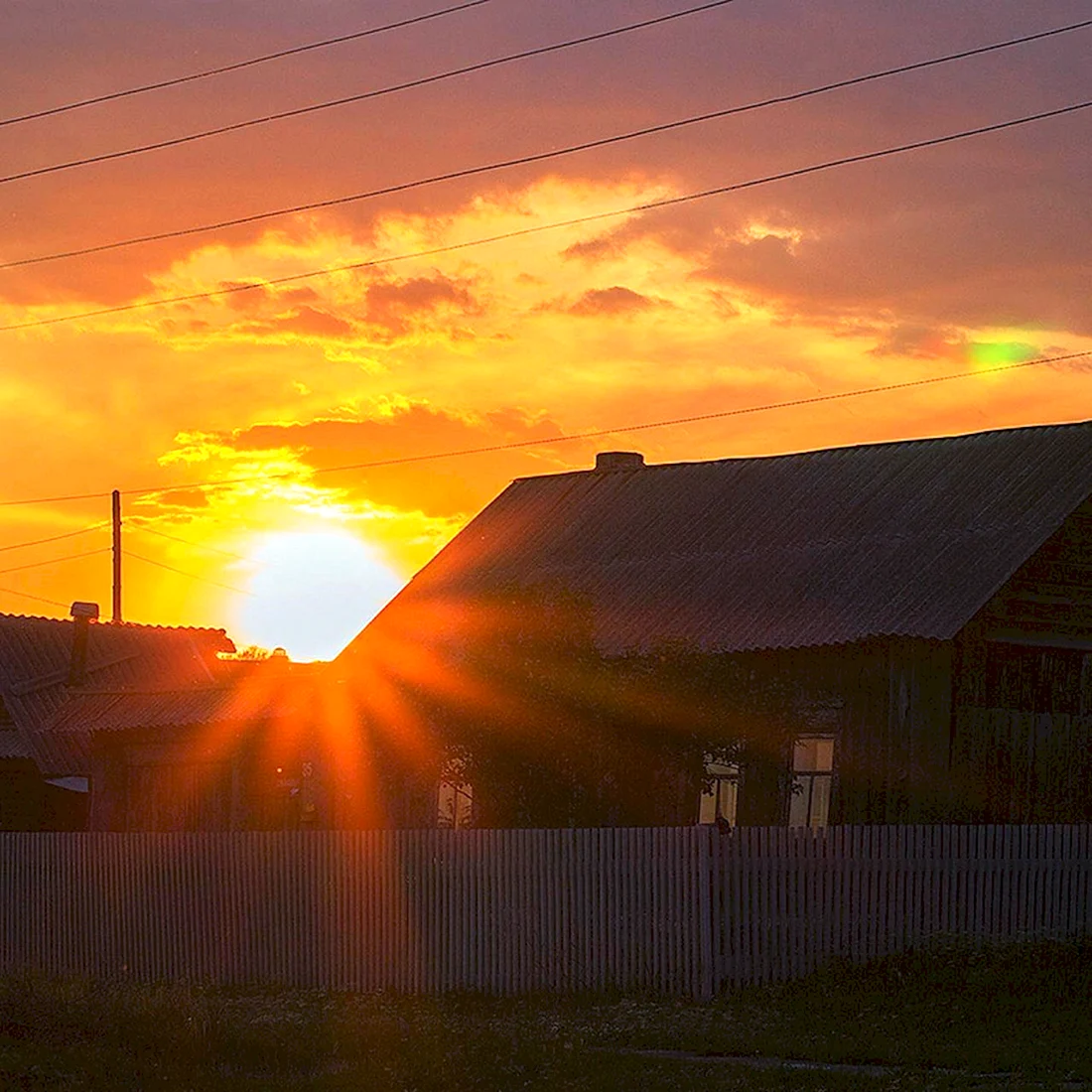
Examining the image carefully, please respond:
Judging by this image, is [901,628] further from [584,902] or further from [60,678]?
[60,678]

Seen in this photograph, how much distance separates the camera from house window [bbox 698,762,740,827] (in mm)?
31984

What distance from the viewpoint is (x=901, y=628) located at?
98.0 feet

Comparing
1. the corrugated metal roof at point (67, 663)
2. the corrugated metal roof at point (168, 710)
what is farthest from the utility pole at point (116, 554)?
the corrugated metal roof at point (168, 710)

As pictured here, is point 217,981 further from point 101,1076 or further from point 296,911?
point 101,1076

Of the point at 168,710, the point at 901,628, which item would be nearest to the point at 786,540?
the point at 901,628

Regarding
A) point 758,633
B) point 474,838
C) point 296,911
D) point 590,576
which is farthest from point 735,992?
point 590,576

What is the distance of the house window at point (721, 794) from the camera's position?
31984mm

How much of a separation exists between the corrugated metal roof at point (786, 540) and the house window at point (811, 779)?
63.4 inches

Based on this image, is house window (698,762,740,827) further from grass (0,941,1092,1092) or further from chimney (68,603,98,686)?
chimney (68,603,98,686)

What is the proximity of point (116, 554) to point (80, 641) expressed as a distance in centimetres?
1840

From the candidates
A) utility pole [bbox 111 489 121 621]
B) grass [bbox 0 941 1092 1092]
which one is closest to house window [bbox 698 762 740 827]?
grass [bbox 0 941 1092 1092]

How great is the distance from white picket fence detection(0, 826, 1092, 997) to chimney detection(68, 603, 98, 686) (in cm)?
1654

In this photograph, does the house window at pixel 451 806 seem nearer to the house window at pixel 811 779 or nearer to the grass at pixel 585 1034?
the house window at pixel 811 779

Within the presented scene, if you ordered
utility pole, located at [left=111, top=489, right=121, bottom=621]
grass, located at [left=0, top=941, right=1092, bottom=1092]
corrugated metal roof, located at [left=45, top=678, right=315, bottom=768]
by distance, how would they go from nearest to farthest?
grass, located at [left=0, top=941, right=1092, bottom=1092]
corrugated metal roof, located at [left=45, top=678, right=315, bottom=768]
utility pole, located at [left=111, top=489, right=121, bottom=621]
